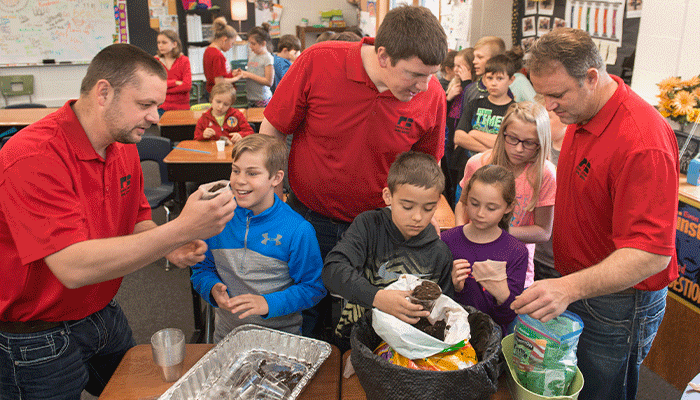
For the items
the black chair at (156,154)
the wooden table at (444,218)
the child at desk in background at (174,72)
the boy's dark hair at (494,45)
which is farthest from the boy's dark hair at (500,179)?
the child at desk in background at (174,72)

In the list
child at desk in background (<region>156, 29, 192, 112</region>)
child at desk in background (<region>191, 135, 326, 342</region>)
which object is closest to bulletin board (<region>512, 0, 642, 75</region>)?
child at desk in background (<region>191, 135, 326, 342</region>)

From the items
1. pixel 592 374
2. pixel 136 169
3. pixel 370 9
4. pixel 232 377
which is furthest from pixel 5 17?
pixel 592 374

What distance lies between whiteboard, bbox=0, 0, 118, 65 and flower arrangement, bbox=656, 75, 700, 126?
815 centimetres

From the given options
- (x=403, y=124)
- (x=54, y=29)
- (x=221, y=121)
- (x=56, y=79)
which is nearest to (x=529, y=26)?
(x=221, y=121)

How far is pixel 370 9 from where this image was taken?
8578 millimetres

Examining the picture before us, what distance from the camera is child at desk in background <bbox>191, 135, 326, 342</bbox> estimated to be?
1685 millimetres

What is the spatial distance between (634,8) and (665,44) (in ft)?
1.15

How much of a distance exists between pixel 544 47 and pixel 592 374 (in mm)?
1017

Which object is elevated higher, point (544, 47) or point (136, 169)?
point (544, 47)

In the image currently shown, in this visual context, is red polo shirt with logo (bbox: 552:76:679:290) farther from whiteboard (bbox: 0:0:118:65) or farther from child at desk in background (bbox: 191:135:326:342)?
whiteboard (bbox: 0:0:118:65)

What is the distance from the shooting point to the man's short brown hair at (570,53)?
136 centimetres

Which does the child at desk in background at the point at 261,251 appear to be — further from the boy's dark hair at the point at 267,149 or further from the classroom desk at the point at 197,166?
the classroom desk at the point at 197,166

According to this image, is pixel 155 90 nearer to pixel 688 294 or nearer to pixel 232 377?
pixel 232 377

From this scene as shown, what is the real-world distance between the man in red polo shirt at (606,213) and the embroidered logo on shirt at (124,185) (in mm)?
1209
